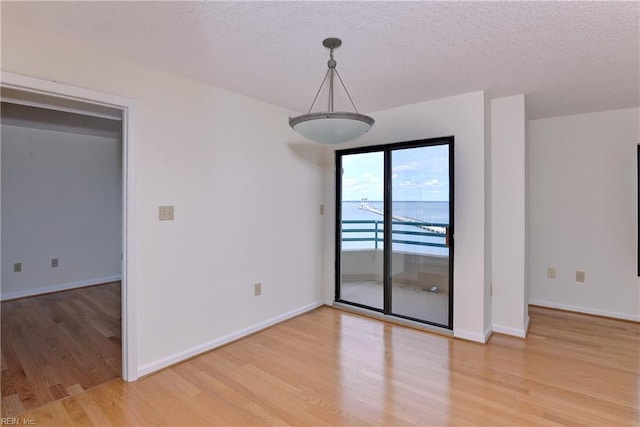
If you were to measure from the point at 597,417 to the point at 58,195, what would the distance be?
659 cm

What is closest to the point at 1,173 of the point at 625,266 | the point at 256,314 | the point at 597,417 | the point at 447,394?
the point at 256,314

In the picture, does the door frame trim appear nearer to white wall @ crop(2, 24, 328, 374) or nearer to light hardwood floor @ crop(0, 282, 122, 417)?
white wall @ crop(2, 24, 328, 374)

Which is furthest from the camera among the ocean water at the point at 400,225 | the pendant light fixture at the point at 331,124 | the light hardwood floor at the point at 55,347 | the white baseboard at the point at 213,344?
the ocean water at the point at 400,225

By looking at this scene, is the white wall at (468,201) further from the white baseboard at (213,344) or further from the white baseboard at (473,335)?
the white baseboard at (213,344)

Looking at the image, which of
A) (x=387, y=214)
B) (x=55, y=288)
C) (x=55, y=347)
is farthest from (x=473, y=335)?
(x=55, y=288)

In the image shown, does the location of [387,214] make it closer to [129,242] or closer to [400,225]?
[400,225]

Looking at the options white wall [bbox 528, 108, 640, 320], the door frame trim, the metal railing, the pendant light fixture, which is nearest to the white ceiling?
the pendant light fixture

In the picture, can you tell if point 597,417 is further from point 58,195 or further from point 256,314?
point 58,195

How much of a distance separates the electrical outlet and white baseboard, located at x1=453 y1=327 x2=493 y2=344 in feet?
9.33

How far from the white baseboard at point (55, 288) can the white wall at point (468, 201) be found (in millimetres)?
5425

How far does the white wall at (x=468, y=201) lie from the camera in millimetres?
3084

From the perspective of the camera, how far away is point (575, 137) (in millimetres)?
3930

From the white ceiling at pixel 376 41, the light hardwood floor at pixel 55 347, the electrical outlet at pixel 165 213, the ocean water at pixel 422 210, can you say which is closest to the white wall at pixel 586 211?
the white ceiling at pixel 376 41

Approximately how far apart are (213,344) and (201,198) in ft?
4.36
